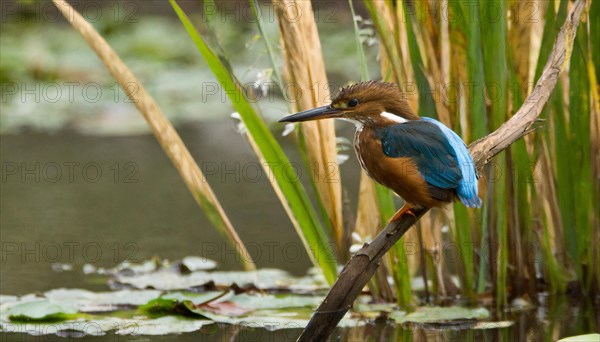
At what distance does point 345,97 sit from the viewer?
115 inches

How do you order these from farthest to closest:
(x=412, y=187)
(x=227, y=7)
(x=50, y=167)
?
(x=227, y=7)
(x=50, y=167)
(x=412, y=187)

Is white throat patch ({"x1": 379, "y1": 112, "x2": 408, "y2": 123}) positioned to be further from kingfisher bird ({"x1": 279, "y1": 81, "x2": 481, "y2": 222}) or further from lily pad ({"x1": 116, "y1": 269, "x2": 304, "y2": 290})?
lily pad ({"x1": 116, "y1": 269, "x2": 304, "y2": 290})

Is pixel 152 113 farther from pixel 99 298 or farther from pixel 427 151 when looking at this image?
pixel 427 151

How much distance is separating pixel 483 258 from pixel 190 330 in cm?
106

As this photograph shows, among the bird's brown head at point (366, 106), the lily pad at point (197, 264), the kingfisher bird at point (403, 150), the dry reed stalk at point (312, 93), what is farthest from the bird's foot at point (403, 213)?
the lily pad at point (197, 264)

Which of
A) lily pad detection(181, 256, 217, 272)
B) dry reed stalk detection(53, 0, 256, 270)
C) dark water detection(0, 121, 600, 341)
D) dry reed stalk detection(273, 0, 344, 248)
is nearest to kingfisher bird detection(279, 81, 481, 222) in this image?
dry reed stalk detection(273, 0, 344, 248)

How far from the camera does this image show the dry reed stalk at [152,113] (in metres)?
3.39

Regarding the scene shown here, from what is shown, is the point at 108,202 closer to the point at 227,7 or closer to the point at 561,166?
the point at 561,166

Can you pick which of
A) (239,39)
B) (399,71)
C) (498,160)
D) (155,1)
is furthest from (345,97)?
(155,1)

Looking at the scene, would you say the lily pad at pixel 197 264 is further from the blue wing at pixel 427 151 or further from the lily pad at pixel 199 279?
the blue wing at pixel 427 151

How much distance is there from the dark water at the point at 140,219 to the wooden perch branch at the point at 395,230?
0.87 m

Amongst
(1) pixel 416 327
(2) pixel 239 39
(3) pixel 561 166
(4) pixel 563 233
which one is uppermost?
(2) pixel 239 39

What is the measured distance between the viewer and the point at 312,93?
3.56 meters

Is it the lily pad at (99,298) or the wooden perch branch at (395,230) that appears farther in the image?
the lily pad at (99,298)
